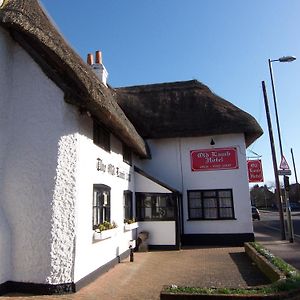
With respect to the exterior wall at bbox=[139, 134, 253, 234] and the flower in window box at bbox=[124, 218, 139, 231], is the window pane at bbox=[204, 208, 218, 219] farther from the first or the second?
the flower in window box at bbox=[124, 218, 139, 231]

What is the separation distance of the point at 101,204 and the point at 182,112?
359 inches

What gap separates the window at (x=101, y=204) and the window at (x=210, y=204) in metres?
7.02

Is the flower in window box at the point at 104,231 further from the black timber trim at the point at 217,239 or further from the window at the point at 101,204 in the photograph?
the black timber trim at the point at 217,239

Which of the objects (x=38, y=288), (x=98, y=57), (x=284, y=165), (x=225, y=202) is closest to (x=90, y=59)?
(x=98, y=57)

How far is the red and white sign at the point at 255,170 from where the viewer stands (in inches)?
746

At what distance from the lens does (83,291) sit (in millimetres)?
8141

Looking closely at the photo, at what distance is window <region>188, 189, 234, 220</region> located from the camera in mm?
17000

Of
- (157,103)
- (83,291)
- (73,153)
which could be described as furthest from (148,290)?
(157,103)

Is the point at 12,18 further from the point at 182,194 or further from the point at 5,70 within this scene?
the point at 182,194

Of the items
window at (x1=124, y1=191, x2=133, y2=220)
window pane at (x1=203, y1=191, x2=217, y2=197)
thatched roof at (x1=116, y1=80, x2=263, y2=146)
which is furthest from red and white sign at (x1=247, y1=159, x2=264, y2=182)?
window at (x1=124, y1=191, x2=133, y2=220)

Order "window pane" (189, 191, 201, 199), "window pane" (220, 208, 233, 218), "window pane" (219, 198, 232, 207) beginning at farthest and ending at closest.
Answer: "window pane" (189, 191, 201, 199), "window pane" (219, 198, 232, 207), "window pane" (220, 208, 233, 218)

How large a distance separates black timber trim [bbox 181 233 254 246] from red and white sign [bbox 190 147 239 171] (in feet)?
10.3

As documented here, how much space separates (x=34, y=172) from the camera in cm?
844

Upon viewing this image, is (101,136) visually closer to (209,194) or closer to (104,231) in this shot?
(104,231)
